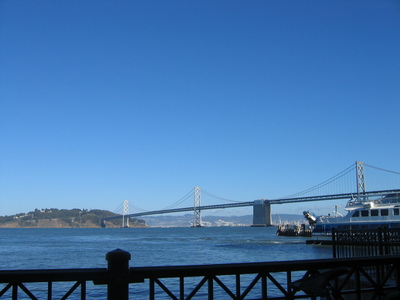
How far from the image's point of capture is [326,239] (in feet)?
168

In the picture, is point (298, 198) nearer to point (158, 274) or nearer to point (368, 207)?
point (368, 207)

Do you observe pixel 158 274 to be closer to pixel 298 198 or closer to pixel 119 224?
pixel 298 198

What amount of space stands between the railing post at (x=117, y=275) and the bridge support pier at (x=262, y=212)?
114 metres

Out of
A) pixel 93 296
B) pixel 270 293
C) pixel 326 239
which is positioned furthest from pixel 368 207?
pixel 93 296

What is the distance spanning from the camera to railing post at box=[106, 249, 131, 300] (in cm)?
450

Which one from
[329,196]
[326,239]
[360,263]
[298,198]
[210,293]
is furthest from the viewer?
[298,198]

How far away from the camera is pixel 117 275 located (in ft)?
14.8

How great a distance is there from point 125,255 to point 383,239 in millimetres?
10157

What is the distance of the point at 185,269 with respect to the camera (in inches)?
187

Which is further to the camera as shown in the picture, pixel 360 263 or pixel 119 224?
pixel 119 224

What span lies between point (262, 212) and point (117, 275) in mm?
126167

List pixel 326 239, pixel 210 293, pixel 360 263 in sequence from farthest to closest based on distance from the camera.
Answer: pixel 326 239 → pixel 360 263 → pixel 210 293

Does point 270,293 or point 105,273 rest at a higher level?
point 105,273

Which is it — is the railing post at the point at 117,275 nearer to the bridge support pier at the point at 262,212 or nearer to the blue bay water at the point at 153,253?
the blue bay water at the point at 153,253
